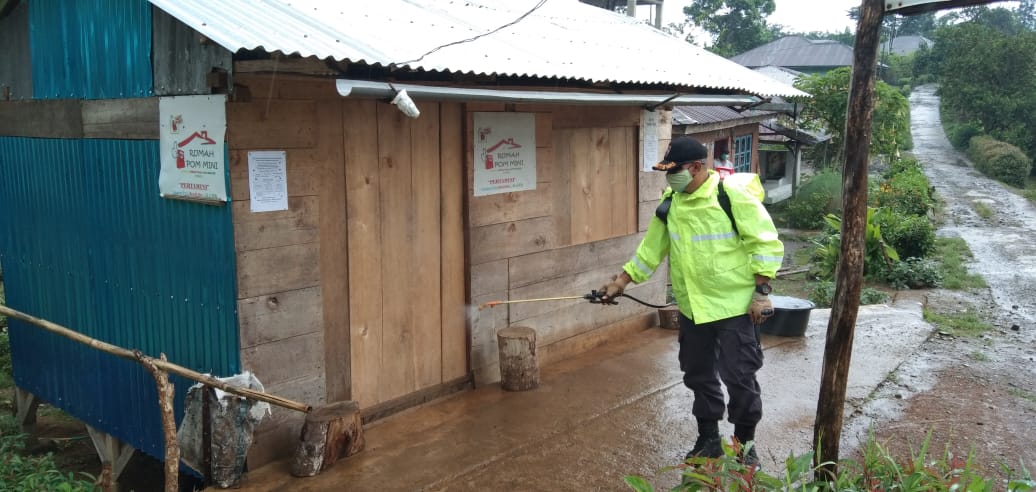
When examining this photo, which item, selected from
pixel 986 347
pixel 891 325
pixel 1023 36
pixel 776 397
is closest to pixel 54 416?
Result: pixel 776 397

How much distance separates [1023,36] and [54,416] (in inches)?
1413

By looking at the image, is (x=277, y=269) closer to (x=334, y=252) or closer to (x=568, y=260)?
(x=334, y=252)

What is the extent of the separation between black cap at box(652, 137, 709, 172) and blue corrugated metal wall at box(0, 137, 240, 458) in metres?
2.51

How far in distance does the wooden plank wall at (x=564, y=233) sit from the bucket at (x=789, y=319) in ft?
3.91

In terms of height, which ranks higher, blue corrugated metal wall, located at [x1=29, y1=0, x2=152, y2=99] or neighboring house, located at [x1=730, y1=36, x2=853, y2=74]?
neighboring house, located at [x1=730, y1=36, x2=853, y2=74]

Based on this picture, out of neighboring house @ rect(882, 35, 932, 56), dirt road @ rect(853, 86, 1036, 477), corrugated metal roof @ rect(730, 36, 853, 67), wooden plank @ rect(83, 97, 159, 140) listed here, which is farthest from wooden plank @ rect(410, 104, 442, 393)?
neighboring house @ rect(882, 35, 932, 56)

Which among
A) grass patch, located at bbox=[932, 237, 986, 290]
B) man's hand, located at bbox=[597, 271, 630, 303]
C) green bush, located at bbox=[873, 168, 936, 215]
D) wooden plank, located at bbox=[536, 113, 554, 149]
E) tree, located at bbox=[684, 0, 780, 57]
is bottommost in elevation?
grass patch, located at bbox=[932, 237, 986, 290]

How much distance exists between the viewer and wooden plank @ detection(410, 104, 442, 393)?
18.9 feet

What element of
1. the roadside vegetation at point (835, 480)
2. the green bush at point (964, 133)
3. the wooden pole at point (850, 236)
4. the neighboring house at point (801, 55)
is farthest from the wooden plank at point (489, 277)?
the neighboring house at point (801, 55)

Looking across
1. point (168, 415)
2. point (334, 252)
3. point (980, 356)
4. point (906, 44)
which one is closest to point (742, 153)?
point (980, 356)

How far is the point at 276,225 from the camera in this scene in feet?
15.6

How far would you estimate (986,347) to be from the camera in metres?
7.90

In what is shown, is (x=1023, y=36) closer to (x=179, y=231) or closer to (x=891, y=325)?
(x=891, y=325)

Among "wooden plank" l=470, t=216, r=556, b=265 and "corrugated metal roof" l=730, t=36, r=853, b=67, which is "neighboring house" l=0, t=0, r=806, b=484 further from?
"corrugated metal roof" l=730, t=36, r=853, b=67
